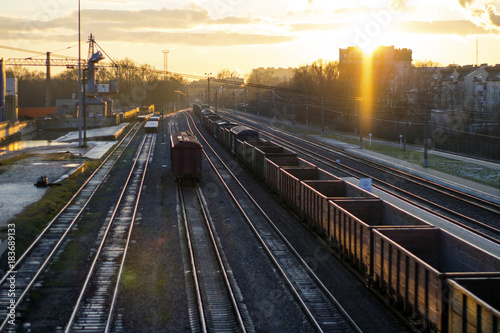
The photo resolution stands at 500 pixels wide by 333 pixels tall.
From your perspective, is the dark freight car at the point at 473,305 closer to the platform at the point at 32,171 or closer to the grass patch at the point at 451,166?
the platform at the point at 32,171

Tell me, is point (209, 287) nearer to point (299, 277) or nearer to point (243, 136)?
point (299, 277)

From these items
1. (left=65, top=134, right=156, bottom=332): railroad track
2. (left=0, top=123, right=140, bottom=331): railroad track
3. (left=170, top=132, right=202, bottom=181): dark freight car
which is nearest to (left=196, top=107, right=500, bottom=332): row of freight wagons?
(left=65, top=134, right=156, bottom=332): railroad track

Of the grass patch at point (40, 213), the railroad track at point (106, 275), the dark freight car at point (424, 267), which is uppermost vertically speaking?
the dark freight car at point (424, 267)

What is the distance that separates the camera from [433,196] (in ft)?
98.1

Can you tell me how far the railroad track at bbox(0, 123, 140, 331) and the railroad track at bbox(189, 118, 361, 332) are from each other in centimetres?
797

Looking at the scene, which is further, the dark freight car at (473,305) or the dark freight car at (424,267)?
the dark freight car at (424,267)

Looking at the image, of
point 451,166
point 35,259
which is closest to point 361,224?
point 35,259

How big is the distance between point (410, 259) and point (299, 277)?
505 cm

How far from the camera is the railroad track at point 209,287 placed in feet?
41.5

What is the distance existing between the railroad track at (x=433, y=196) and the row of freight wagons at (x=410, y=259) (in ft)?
23.0

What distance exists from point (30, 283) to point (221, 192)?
54.4 feet

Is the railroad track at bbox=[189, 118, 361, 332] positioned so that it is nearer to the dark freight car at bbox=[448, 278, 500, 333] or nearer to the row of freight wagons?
the row of freight wagons

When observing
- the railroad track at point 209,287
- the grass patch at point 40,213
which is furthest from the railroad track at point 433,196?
the grass patch at point 40,213

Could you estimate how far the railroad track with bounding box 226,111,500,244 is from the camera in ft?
77.8
